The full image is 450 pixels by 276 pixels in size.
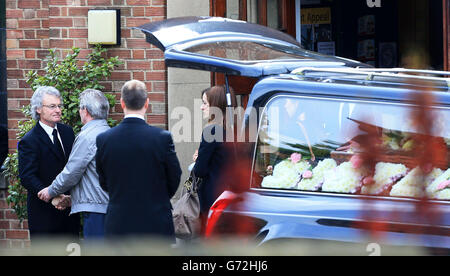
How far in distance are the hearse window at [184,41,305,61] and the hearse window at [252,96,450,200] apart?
0.86m

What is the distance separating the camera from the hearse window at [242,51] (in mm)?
4996

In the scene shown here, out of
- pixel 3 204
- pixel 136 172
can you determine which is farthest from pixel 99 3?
pixel 136 172

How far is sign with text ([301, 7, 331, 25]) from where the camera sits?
10531 mm

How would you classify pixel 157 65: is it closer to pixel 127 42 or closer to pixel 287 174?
pixel 127 42

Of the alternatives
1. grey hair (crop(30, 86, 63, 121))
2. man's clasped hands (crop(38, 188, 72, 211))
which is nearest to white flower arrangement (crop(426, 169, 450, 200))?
man's clasped hands (crop(38, 188, 72, 211))

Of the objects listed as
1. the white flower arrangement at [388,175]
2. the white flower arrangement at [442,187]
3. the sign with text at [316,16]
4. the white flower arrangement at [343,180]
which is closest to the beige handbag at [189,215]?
the white flower arrangement at [343,180]

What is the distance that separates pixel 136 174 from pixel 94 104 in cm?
129

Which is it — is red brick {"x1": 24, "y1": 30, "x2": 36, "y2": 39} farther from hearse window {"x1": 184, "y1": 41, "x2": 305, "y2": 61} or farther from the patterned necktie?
hearse window {"x1": 184, "y1": 41, "x2": 305, "y2": 61}

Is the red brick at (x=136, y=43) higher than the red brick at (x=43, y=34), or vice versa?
the red brick at (x=43, y=34)

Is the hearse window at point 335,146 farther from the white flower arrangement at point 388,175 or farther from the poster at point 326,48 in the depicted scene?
the poster at point 326,48

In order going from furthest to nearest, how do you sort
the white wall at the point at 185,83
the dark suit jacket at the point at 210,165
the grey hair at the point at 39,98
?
1. the white wall at the point at 185,83
2. the grey hair at the point at 39,98
3. the dark suit jacket at the point at 210,165

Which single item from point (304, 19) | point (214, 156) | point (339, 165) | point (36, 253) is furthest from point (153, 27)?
point (304, 19)

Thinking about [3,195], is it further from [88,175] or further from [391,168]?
[391,168]

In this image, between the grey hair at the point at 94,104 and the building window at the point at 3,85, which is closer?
Answer: the grey hair at the point at 94,104
